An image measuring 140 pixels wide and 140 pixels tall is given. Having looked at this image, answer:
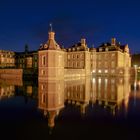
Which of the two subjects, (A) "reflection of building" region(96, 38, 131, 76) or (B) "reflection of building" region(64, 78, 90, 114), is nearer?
(B) "reflection of building" region(64, 78, 90, 114)

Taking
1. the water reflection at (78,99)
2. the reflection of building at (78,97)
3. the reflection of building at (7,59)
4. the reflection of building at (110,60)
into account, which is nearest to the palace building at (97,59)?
the reflection of building at (110,60)

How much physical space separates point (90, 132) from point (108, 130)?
4.20 feet

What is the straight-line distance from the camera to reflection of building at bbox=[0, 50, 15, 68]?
87.6 meters

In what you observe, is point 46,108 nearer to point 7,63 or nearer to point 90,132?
point 90,132

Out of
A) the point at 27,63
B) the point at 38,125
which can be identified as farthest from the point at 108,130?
the point at 27,63

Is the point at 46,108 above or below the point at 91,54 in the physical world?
below

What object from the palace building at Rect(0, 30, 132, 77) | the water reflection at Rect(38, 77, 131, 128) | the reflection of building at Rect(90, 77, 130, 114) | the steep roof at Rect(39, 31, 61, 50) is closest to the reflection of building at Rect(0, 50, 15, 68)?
the palace building at Rect(0, 30, 132, 77)

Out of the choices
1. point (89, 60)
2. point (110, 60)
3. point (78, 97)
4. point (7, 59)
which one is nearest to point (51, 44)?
point (78, 97)

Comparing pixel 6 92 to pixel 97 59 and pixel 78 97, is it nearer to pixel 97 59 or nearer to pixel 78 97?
pixel 78 97

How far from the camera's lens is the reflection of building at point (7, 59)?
287 ft

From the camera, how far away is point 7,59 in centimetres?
9138

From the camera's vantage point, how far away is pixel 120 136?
11.1 meters

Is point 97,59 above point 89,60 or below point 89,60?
above

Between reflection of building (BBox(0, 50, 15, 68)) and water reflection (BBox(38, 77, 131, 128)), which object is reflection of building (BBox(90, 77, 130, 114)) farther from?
reflection of building (BBox(0, 50, 15, 68))
